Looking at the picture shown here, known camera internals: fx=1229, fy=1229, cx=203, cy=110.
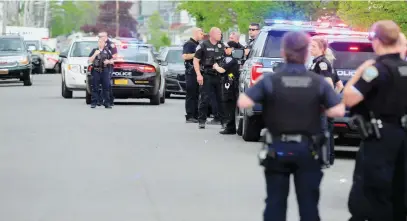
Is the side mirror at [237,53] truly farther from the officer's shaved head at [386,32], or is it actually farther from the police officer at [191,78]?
the officer's shaved head at [386,32]

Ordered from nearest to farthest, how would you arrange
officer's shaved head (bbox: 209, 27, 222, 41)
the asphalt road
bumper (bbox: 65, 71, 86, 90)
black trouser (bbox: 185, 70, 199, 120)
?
the asphalt road < officer's shaved head (bbox: 209, 27, 222, 41) < black trouser (bbox: 185, 70, 199, 120) < bumper (bbox: 65, 71, 86, 90)

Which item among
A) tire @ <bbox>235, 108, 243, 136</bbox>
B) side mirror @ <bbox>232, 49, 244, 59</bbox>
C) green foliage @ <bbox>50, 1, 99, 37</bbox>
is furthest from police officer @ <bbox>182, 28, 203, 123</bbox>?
green foliage @ <bbox>50, 1, 99, 37</bbox>

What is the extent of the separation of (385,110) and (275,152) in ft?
3.49

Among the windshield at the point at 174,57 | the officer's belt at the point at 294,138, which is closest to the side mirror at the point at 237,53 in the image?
the officer's belt at the point at 294,138

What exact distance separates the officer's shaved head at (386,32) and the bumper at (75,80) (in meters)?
22.4

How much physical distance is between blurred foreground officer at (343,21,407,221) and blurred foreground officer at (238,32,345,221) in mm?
535

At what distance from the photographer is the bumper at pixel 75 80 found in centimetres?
3042

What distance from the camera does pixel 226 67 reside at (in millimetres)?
19938

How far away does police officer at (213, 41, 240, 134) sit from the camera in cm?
1986

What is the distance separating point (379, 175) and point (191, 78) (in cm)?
1415

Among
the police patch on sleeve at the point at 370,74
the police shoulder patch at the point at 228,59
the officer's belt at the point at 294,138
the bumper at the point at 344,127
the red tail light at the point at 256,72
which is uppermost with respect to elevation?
the police patch on sleeve at the point at 370,74

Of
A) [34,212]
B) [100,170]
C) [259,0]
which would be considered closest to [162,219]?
[34,212]

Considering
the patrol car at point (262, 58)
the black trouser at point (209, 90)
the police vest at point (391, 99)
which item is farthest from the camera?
the black trouser at point (209, 90)

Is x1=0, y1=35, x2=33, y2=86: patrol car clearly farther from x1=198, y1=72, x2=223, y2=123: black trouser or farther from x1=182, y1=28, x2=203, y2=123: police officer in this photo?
x1=198, y1=72, x2=223, y2=123: black trouser
